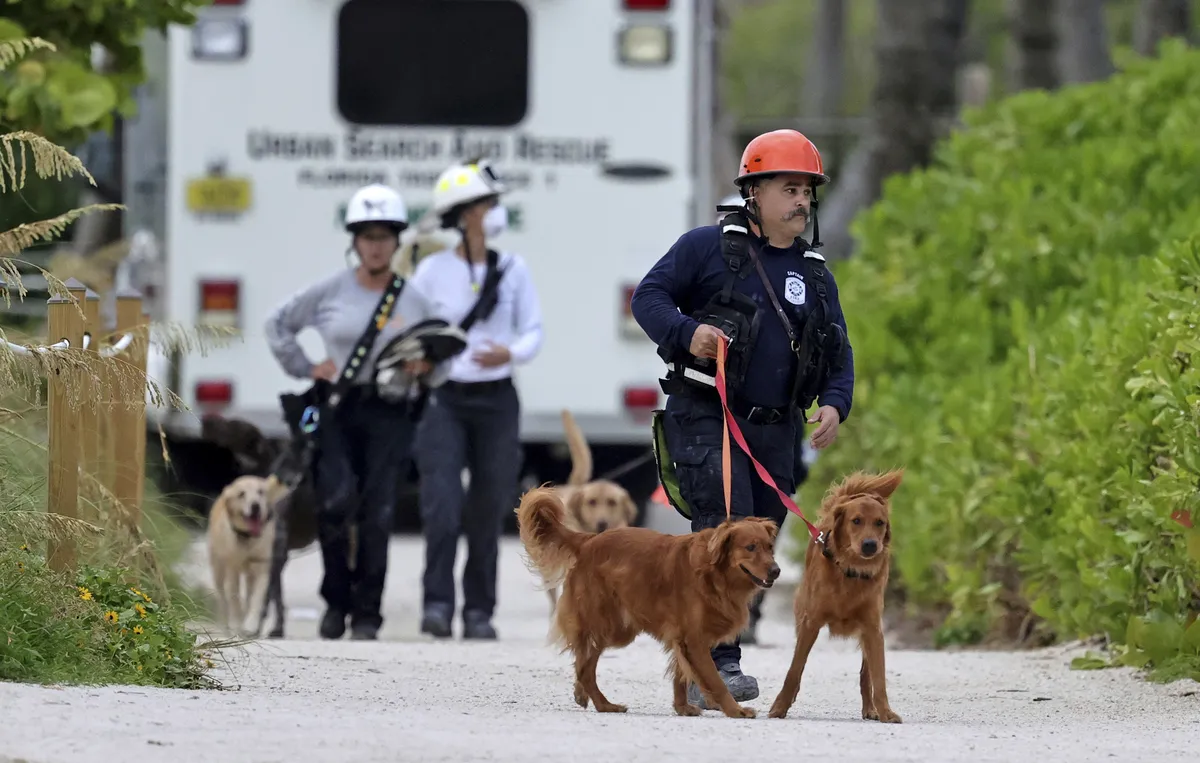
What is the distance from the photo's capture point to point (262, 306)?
13477 millimetres

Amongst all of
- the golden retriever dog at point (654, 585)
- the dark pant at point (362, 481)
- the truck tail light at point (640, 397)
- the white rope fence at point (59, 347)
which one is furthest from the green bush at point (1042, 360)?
the white rope fence at point (59, 347)

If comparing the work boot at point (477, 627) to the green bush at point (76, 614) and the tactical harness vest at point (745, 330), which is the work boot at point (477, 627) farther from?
the tactical harness vest at point (745, 330)

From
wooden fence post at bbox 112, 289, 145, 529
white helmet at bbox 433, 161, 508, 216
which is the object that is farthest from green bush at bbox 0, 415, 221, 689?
white helmet at bbox 433, 161, 508, 216

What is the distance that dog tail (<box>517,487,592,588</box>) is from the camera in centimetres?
723

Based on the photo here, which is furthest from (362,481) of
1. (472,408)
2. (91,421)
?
(91,421)

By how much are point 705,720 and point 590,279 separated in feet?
22.8

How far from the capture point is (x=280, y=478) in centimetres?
1117

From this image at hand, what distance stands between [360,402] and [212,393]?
132 inches

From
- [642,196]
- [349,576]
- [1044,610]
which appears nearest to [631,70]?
[642,196]

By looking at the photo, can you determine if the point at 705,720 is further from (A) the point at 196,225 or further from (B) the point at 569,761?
(A) the point at 196,225

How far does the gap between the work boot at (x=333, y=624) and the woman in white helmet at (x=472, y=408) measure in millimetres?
390

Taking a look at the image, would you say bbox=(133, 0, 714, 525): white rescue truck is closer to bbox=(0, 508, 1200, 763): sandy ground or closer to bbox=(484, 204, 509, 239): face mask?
bbox=(484, 204, 509, 239): face mask

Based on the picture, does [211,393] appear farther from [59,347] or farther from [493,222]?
[59,347]

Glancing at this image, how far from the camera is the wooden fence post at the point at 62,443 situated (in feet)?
24.3
